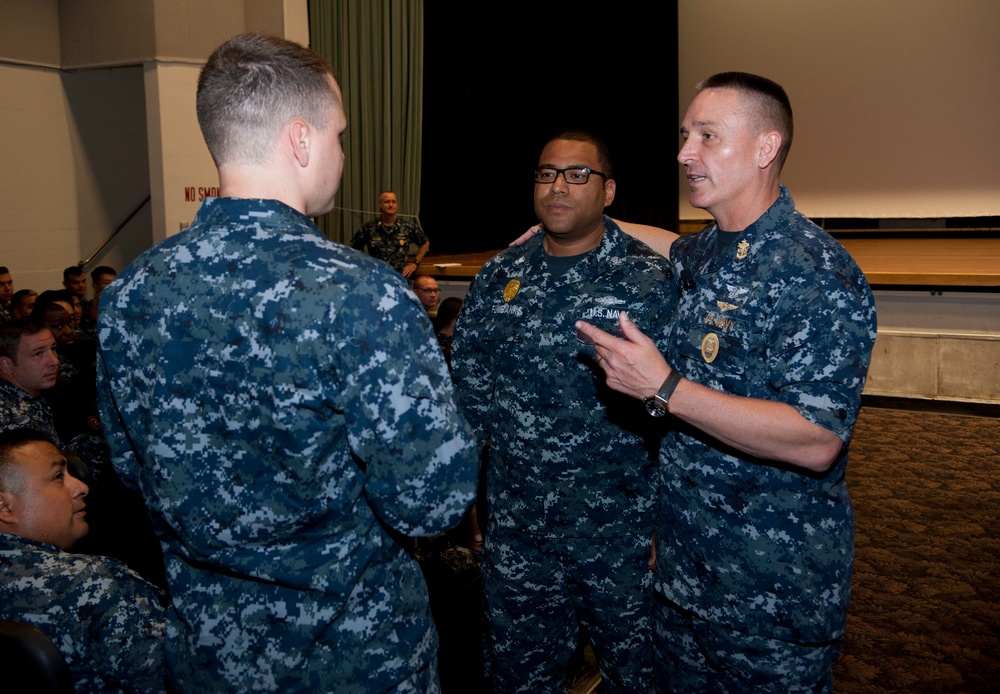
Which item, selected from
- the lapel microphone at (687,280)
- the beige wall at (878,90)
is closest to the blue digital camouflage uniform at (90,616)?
the lapel microphone at (687,280)

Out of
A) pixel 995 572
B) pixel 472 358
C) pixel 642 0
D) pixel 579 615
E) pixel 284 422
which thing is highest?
pixel 642 0

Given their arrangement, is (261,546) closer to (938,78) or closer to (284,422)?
(284,422)

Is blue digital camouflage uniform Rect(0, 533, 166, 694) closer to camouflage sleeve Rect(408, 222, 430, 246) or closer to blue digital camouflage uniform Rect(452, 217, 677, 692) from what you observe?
blue digital camouflage uniform Rect(452, 217, 677, 692)

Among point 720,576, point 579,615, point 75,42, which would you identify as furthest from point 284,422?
point 75,42

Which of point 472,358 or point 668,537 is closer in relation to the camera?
point 668,537

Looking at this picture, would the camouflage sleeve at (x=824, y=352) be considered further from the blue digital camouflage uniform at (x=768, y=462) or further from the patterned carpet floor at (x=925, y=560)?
the patterned carpet floor at (x=925, y=560)

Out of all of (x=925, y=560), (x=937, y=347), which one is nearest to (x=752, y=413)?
(x=925, y=560)

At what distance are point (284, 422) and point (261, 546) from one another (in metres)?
0.18

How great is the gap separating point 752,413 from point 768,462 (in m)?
0.18

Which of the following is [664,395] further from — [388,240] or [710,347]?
[388,240]

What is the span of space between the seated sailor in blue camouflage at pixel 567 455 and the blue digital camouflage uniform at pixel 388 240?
16.5ft

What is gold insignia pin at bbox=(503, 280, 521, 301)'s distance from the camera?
2153 millimetres

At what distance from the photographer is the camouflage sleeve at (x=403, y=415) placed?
1009mm

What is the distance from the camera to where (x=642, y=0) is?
9133 millimetres
